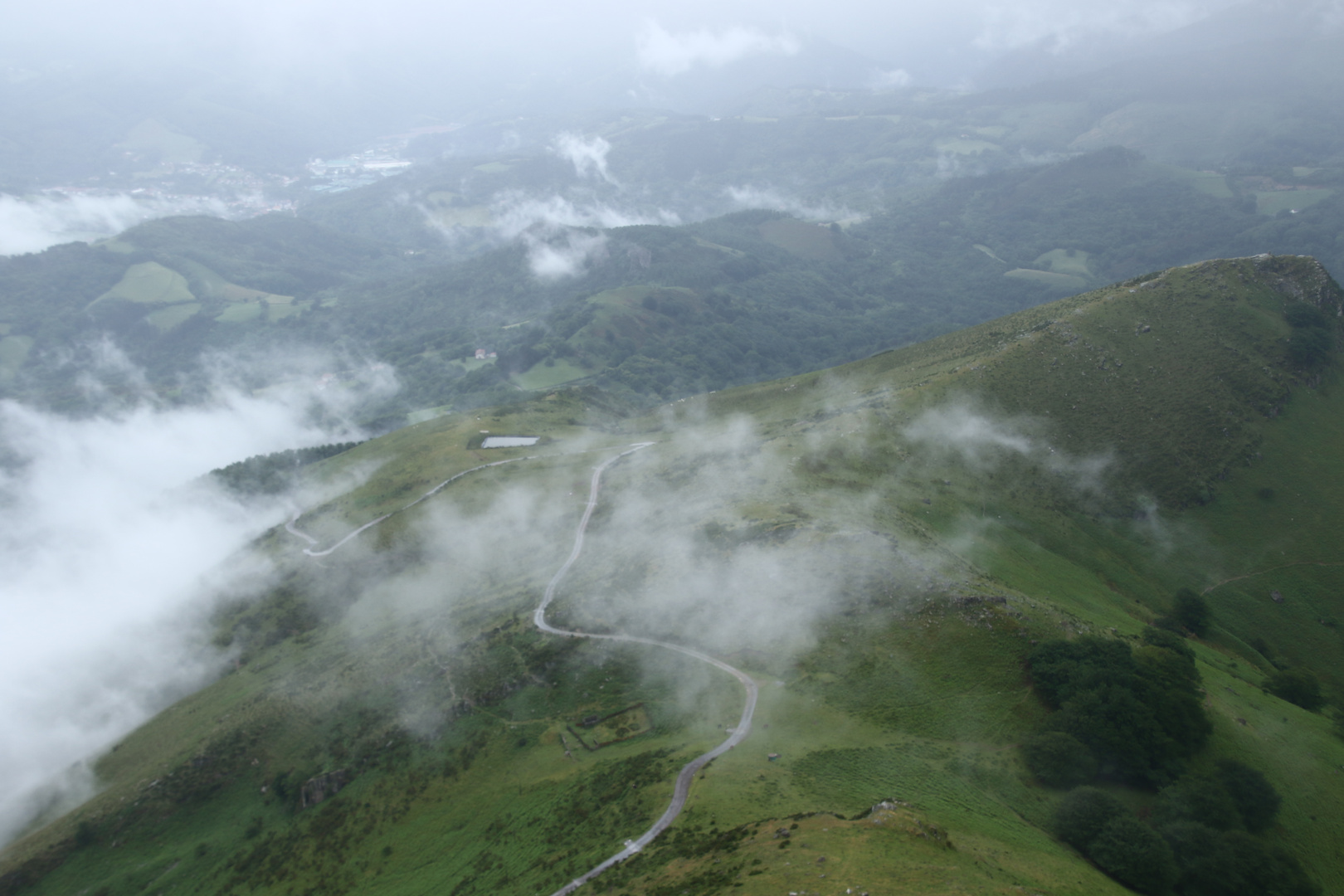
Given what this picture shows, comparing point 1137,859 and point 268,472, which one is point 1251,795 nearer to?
point 1137,859

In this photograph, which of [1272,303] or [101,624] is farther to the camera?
[1272,303]

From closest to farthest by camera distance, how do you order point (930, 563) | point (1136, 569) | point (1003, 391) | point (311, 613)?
1. point (930, 563)
2. point (1136, 569)
3. point (311, 613)
4. point (1003, 391)

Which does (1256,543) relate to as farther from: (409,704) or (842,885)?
(409,704)

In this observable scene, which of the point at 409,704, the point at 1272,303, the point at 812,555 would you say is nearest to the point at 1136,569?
the point at 812,555

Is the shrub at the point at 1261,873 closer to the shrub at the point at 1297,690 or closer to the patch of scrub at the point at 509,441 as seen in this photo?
the shrub at the point at 1297,690

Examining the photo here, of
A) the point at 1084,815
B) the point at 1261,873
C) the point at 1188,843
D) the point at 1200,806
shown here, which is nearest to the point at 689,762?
the point at 1084,815

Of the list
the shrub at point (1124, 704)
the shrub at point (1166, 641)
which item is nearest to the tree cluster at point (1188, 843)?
the shrub at point (1124, 704)
